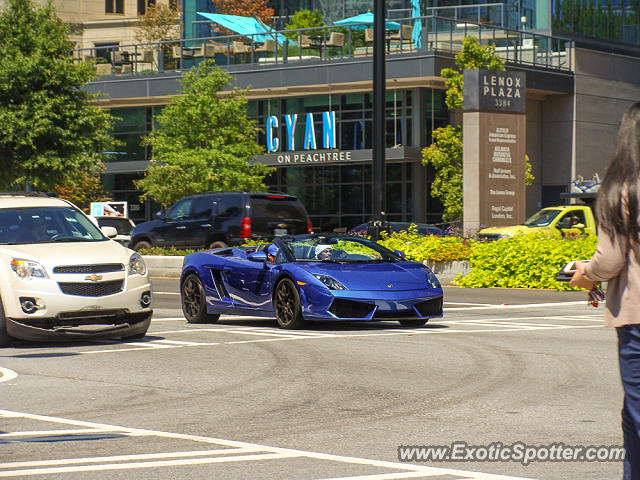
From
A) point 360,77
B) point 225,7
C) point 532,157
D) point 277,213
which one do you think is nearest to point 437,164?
point 360,77

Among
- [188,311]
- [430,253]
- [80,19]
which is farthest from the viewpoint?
[80,19]

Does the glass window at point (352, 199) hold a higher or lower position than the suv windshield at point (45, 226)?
lower

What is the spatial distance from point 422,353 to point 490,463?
5.79 meters

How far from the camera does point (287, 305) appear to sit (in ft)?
50.5

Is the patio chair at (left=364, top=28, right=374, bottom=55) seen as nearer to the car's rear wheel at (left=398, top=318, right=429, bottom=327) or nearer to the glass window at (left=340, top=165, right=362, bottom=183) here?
the glass window at (left=340, top=165, right=362, bottom=183)

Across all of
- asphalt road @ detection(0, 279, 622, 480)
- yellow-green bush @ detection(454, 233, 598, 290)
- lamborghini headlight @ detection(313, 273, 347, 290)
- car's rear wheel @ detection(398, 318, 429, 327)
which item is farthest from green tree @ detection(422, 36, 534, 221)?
lamborghini headlight @ detection(313, 273, 347, 290)

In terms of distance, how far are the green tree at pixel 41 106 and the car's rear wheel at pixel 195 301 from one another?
23.7 m

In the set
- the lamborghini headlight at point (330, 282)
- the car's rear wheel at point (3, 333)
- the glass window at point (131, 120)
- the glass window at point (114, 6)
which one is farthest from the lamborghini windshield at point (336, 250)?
the glass window at point (114, 6)

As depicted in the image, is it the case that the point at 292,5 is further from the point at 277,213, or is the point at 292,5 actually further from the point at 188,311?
the point at 188,311

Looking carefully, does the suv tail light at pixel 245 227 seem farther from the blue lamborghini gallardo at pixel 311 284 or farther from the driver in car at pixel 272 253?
the driver in car at pixel 272 253

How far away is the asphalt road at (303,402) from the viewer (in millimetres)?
6762

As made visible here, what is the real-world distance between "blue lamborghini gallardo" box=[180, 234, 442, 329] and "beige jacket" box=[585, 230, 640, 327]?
9789 mm

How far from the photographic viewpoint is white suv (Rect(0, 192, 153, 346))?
42.6 feet

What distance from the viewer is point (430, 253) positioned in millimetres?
25812
